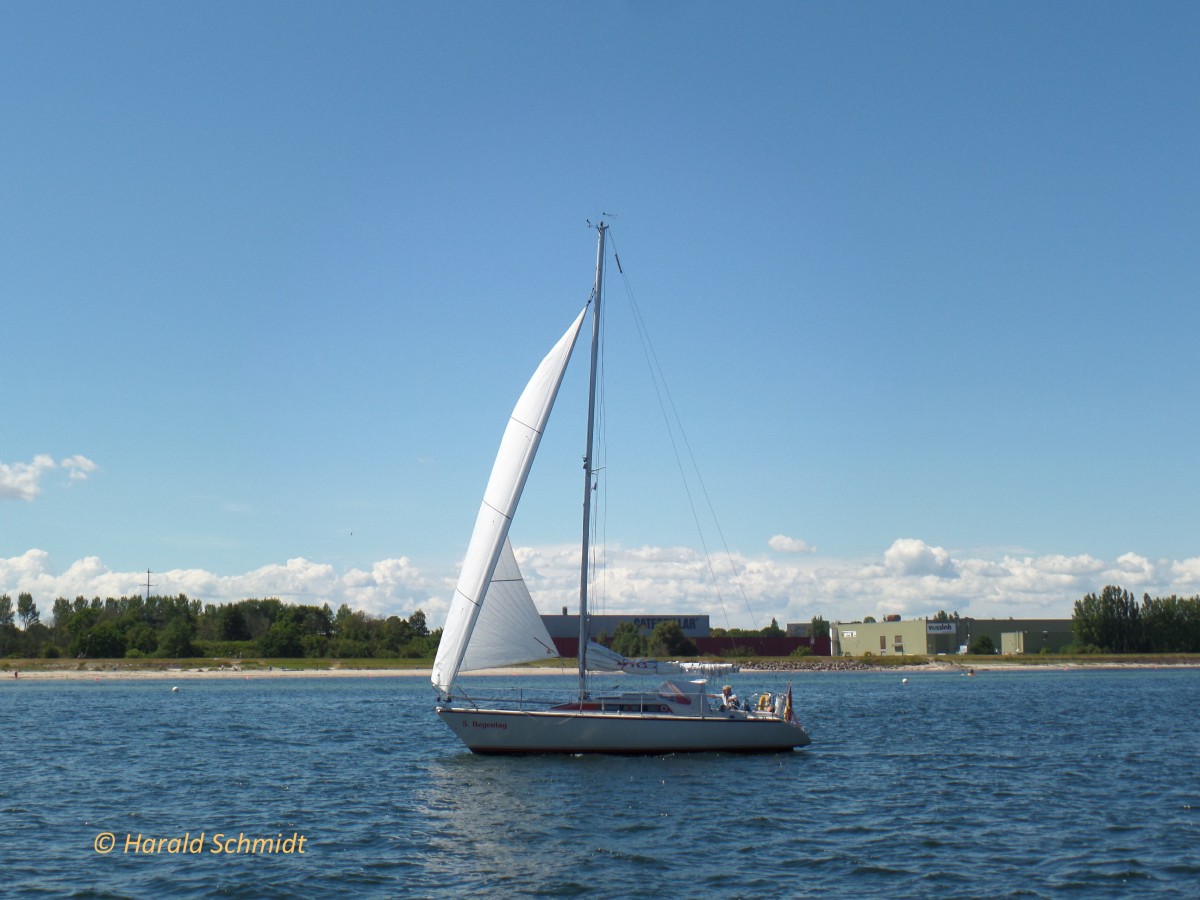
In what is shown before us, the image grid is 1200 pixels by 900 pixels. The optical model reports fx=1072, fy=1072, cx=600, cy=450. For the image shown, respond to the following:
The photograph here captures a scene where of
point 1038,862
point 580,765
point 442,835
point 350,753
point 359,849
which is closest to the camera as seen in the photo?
point 1038,862

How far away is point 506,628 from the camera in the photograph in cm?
3769

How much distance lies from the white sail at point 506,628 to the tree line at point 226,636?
401ft

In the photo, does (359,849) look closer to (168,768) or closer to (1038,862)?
(1038,862)

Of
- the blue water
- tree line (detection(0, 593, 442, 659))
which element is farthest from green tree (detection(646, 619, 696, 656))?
the blue water

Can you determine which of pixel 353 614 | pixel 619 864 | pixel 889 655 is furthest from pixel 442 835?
pixel 353 614

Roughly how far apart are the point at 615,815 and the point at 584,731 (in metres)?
8.85

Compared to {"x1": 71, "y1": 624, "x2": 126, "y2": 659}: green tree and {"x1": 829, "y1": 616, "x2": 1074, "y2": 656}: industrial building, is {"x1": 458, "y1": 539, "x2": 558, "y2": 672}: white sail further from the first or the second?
{"x1": 829, "y1": 616, "x2": 1074, "y2": 656}: industrial building

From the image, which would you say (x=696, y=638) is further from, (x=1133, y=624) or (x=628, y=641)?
(x=1133, y=624)

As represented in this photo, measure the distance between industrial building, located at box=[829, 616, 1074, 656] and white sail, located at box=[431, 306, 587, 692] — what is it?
448 ft

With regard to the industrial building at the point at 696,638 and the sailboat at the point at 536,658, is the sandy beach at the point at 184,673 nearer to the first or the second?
the industrial building at the point at 696,638

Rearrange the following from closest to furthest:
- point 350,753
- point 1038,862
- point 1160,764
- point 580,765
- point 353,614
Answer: point 1038,862 → point 580,765 → point 1160,764 → point 350,753 → point 353,614

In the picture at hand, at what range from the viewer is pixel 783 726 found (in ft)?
131

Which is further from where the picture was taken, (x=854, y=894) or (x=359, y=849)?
(x=359, y=849)

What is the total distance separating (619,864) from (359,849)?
6.31 m
